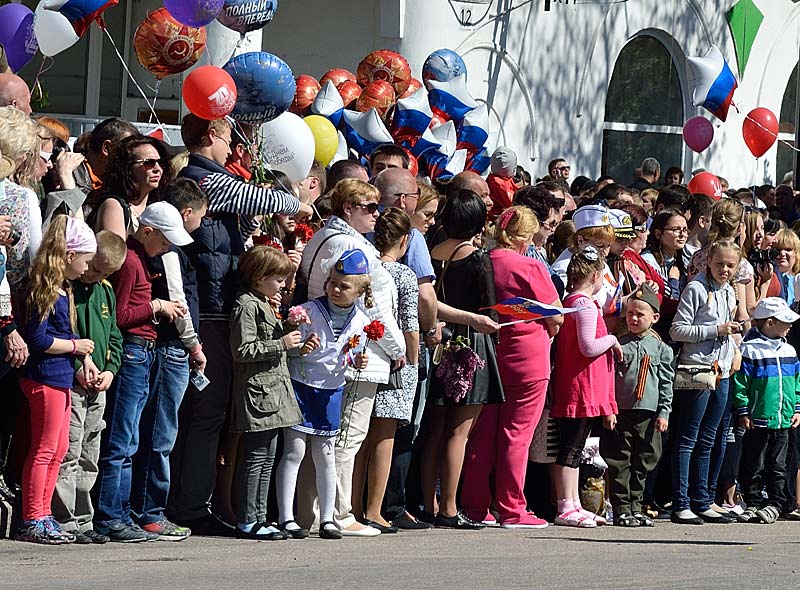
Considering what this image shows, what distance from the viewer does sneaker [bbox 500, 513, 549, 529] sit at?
9977 millimetres

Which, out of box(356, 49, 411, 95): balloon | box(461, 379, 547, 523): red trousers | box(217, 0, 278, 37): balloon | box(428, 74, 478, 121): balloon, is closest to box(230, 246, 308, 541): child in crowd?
box(461, 379, 547, 523): red trousers

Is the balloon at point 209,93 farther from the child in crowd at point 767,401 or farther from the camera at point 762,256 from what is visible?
the camera at point 762,256

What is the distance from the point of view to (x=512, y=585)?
7.44 m

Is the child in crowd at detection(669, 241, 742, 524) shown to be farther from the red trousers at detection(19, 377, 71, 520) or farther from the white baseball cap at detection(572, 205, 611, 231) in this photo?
the red trousers at detection(19, 377, 71, 520)

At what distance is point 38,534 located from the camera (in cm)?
789

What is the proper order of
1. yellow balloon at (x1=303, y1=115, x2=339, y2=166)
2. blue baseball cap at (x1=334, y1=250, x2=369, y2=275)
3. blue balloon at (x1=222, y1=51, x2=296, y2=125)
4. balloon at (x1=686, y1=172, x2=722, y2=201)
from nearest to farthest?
1. blue baseball cap at (x1=334, y1=250, x2=369, y2=275)
2. blue balloon at (x1=222, y1=51, x2=296, y2=125)
3. yellow balloon at (x1=303, y1=115, x2=339, y2=166)
4. balloon at (x1=686, y1=172, x2=722, y2=201)

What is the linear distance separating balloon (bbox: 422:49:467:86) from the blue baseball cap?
708 cm

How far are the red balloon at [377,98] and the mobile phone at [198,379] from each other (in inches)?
212

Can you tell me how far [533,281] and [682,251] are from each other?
2042 mm

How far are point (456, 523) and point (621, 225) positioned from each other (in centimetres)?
238

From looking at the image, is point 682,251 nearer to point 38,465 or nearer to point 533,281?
point 533,281

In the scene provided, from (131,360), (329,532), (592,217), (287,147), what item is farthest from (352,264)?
(592,217)

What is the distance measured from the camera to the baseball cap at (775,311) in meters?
11.4

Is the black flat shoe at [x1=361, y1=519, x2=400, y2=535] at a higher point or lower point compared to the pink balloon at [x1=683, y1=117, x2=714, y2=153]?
lower
